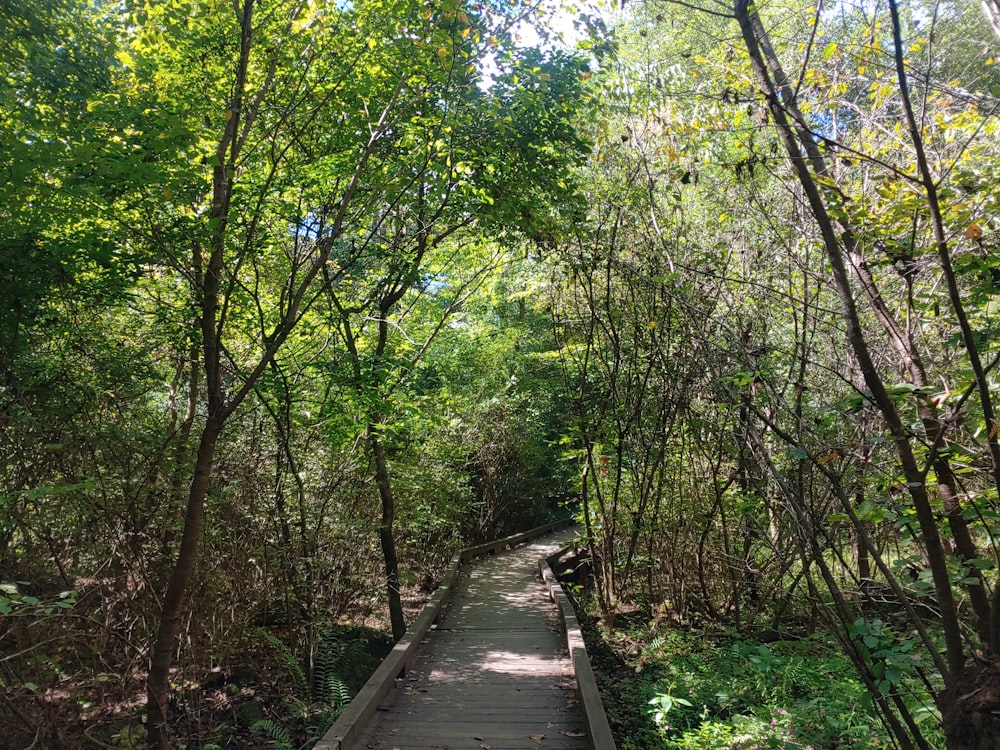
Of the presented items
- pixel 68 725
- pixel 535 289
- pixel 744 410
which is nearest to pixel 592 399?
pixel 535 289

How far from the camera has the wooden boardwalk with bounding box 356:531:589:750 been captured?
4.85 metres

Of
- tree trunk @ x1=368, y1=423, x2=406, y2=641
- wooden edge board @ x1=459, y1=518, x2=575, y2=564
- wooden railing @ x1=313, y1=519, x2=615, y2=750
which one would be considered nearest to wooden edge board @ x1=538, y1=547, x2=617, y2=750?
wooden railing @ x1=313, y1=519, x2=615, y2=750

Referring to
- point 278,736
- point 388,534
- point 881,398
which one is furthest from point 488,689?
point 881,398

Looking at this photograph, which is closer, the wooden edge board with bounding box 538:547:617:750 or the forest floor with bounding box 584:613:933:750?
the wooden edge board with bounding box 538:547:617:750

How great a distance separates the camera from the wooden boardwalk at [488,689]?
4.85 metres

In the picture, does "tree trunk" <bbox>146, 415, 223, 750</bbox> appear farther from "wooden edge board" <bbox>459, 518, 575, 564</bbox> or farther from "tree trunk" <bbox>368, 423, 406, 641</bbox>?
"wooden edge board" <bbox>459, 518, 575, 564</bbox>

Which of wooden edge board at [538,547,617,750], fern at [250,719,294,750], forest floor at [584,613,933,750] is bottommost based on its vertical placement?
forest floor at [584,613,933,750]

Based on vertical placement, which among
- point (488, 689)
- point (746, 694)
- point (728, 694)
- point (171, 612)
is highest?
point (171, 612)

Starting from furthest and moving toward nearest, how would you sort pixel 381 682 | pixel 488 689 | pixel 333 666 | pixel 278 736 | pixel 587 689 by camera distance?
pixel 333 666 < pixel 488 689 < pixel 381 682 < pixel 278 736 < pixel 587 689

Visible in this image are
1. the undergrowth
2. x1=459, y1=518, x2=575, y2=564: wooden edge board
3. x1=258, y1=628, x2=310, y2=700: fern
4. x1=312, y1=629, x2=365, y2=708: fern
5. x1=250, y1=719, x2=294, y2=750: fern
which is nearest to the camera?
the undergrowth

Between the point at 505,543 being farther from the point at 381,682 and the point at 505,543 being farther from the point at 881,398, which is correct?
the point at 881,398

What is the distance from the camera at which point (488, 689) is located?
595cm

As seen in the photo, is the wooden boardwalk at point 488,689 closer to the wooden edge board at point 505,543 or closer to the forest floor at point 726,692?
the forest floor at point 726,692

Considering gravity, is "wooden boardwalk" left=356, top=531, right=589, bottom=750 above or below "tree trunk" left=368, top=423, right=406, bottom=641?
below
